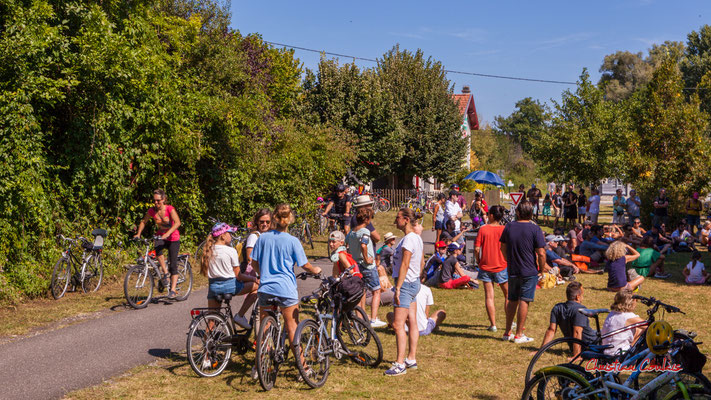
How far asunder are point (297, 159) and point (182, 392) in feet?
46.0

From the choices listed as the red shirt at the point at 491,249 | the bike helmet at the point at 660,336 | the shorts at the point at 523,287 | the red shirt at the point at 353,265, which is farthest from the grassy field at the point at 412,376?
the bike helmet at the point at 660,336

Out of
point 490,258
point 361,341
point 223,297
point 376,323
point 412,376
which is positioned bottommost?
point 412,376

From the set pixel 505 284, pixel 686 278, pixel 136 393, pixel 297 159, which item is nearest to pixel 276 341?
pixel 136 393

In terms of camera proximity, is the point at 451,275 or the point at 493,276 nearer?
the point at 493,276

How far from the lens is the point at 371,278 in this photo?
873 centimetres

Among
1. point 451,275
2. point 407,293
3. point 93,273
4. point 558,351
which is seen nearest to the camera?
point 558,351

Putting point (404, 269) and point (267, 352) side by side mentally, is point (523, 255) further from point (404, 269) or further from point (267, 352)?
point (267, 352)

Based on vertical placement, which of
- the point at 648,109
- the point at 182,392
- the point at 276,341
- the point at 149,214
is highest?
the point at 648,109

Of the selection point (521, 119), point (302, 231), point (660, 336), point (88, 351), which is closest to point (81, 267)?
point (88, 351)

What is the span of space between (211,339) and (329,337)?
4.11 feet

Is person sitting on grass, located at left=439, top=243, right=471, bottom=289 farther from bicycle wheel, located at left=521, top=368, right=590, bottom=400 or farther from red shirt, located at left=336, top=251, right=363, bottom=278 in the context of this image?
bicycle wheel, located at left=521, top=368, right=590, bottom=400

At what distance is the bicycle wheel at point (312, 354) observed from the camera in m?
6.24

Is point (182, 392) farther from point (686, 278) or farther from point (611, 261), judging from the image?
point (686, 278)

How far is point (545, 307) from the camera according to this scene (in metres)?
10.9
